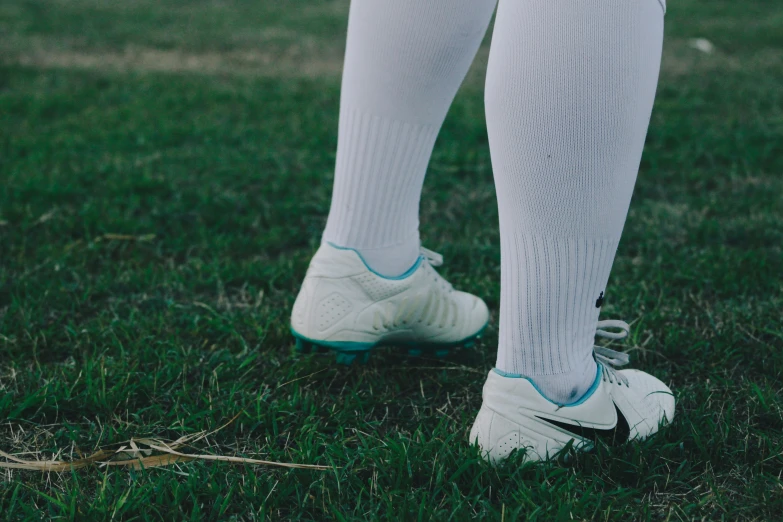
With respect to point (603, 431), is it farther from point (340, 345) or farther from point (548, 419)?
point (340, 345)

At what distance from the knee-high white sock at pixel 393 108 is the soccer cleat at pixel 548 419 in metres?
0.38

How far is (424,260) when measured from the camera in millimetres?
1438

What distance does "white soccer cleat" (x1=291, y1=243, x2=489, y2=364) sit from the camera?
1.36 metres

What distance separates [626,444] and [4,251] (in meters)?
1.56

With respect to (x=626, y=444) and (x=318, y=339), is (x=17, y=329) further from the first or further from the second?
(x=626, y=444)

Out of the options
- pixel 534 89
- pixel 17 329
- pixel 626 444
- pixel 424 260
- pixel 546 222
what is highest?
pixel 534 89

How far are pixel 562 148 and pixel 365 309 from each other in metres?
0.52

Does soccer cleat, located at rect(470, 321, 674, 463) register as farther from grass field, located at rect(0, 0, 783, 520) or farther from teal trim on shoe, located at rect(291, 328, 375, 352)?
teal trim on shoe, located at rect(291, 328, 375, 352)

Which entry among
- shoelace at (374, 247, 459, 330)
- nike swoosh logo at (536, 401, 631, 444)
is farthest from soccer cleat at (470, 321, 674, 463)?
shoelace at (374, 247, 459, 330)

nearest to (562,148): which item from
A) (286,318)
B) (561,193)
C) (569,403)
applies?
(561,193)

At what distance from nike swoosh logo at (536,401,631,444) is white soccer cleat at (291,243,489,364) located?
0.37 meters

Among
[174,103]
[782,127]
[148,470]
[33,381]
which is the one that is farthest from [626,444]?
[174,103]

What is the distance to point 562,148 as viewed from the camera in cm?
98

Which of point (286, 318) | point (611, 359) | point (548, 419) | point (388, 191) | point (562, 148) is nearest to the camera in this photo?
point (562, 148)
